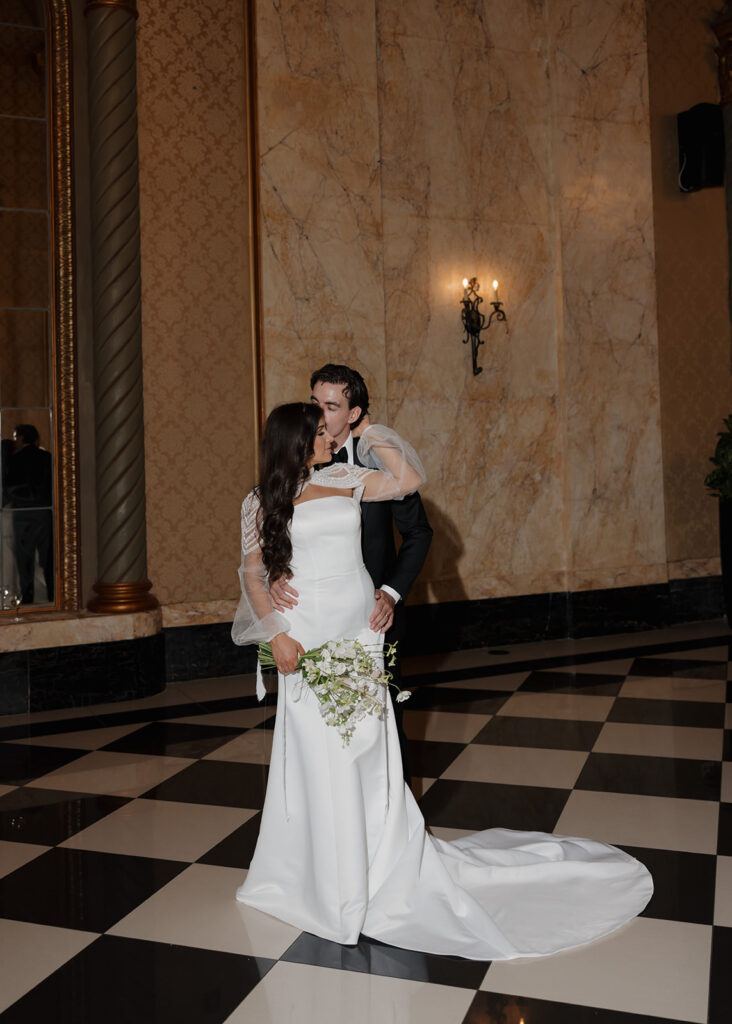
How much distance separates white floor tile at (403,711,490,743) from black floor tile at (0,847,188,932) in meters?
1.79

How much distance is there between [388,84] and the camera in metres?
6.68

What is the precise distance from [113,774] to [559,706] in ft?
7.75

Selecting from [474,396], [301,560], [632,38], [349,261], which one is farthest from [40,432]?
[632,38]

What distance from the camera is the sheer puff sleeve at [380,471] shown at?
269cm

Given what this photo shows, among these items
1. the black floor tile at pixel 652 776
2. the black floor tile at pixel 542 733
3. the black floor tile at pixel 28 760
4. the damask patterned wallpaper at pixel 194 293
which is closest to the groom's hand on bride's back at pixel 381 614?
the black floor tile at pixel 652 776

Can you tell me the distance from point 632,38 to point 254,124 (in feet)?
10.7

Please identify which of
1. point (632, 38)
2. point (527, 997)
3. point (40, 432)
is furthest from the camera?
point (632, 38)

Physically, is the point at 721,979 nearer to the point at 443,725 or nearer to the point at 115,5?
the point at 443,725

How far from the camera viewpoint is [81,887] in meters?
2.94

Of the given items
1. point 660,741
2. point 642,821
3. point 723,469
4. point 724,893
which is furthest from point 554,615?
point 724,893

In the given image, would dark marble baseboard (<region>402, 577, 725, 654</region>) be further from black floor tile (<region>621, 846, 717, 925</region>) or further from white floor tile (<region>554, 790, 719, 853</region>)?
black floor tile (<region>621, 846, 717, 925</region>)

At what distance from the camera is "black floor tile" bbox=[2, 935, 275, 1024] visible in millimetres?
2178

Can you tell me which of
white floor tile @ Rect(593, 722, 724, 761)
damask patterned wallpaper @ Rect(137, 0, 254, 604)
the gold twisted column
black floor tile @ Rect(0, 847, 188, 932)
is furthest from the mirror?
white floor tile @ Rect(593, 722, 724, 761)

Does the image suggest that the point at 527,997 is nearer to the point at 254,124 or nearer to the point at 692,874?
the point at 692,874
